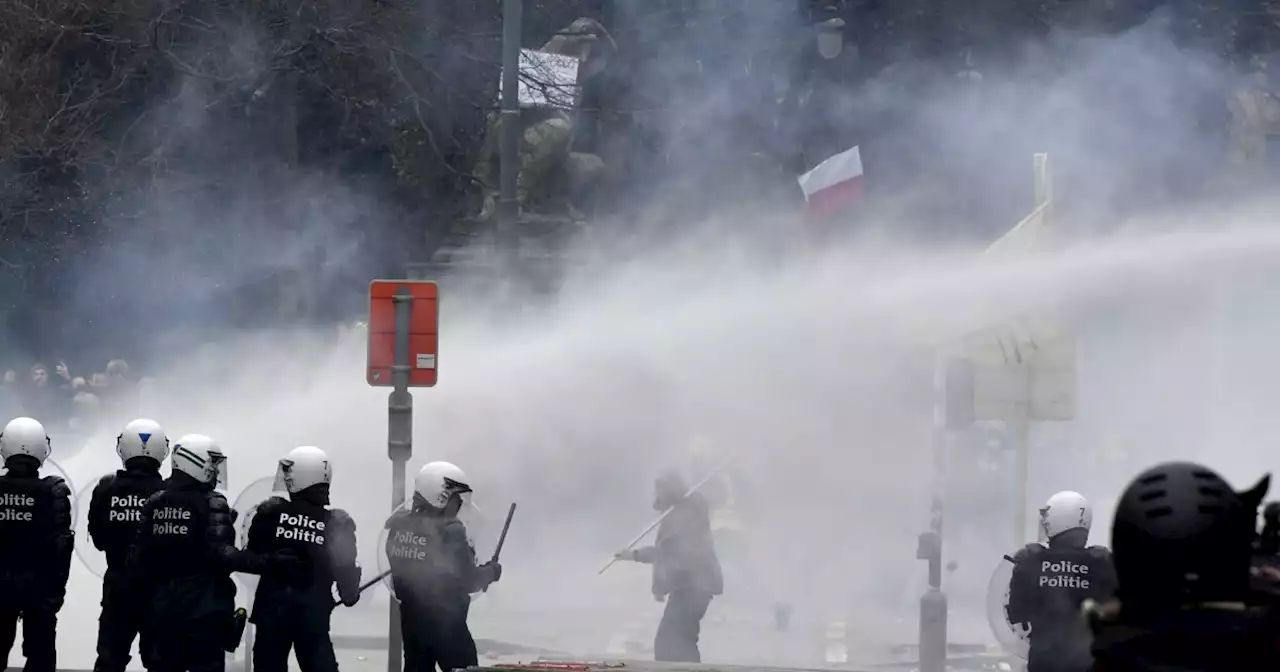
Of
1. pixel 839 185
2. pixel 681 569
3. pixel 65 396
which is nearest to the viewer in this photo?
pixel 681 569

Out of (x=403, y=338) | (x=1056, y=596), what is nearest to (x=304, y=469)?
(x=403, y=338)

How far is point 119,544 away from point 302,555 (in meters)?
1.14

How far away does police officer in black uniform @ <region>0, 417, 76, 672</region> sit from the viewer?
28.4 ft

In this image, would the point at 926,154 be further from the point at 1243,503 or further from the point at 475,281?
the point at 1243,503

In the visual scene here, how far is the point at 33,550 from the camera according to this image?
Result: 28.6 feet

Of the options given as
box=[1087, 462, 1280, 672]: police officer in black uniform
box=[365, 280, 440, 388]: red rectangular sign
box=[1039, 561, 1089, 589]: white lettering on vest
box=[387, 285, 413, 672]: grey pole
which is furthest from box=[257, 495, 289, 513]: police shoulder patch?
box=[1087, 462, 1280, 672]: police officer in black uniform

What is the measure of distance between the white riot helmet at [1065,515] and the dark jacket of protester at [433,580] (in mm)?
2562

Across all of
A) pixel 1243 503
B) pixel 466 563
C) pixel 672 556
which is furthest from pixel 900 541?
pixel 1243 503

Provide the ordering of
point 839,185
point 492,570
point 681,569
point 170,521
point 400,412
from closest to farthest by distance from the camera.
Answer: point 170,521
point 492,570
point 400,412
point 681,569
point 839,185

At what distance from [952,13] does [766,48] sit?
2300 millimetres

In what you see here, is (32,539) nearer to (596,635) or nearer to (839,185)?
(596,635)

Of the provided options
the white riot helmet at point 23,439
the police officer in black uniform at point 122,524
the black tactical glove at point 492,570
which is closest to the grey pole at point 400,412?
the black tactical glove at point 492,570

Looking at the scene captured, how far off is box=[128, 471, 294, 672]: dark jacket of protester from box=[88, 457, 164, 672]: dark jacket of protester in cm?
28

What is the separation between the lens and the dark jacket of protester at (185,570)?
8070 mm
